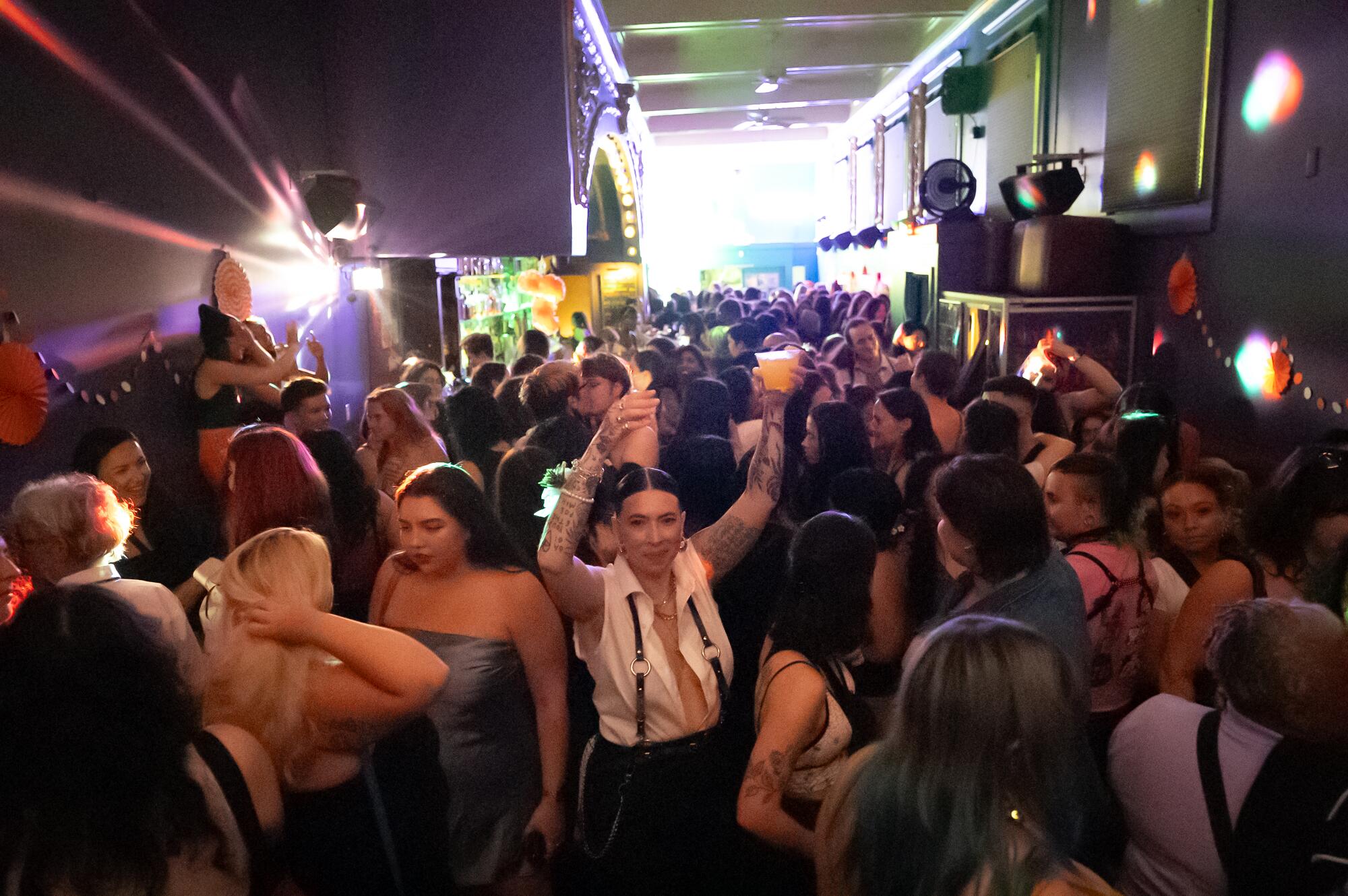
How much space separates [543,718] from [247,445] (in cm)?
111

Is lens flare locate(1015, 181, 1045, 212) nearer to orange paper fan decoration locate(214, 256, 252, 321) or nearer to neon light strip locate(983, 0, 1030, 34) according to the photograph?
neon light strip locate(983, 0, 1030, 34)

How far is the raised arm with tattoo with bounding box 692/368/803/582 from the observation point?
8.73 feet

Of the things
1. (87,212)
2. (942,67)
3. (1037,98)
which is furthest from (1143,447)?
(942,67)

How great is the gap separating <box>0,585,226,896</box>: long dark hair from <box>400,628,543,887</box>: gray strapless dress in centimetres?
68

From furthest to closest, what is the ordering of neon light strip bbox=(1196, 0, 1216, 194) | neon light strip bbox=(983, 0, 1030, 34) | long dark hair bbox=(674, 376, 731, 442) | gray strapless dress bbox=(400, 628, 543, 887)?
neon light strip bbox=(983, 0, 1030, 34) < neon light strip bbox=(1196, 0, 1216, 194) < long dark hair bbox=(674, 376, 731, 442) < gray strapless dress bbox=(400, 628, 543, 887)

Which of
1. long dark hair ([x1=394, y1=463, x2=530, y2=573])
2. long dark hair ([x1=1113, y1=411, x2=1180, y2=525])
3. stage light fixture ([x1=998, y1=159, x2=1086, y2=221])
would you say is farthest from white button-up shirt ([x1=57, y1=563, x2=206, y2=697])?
stage light fixture ([x1=998, y1=159, x2=1086, y2=221])

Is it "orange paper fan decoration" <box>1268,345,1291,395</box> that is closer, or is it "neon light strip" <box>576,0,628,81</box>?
"orange paper fan decoration" <box>1268,345,1291,395</box>

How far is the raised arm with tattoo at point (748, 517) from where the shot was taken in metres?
2.66

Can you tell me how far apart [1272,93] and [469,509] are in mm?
4282

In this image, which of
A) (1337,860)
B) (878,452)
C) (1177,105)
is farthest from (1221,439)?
(1337,860)

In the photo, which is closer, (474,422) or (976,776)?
(976,776)

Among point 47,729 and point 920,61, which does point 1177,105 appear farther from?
point 920,61

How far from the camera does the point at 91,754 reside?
50.2 inches

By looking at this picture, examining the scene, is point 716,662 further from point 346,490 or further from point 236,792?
point 346,490
